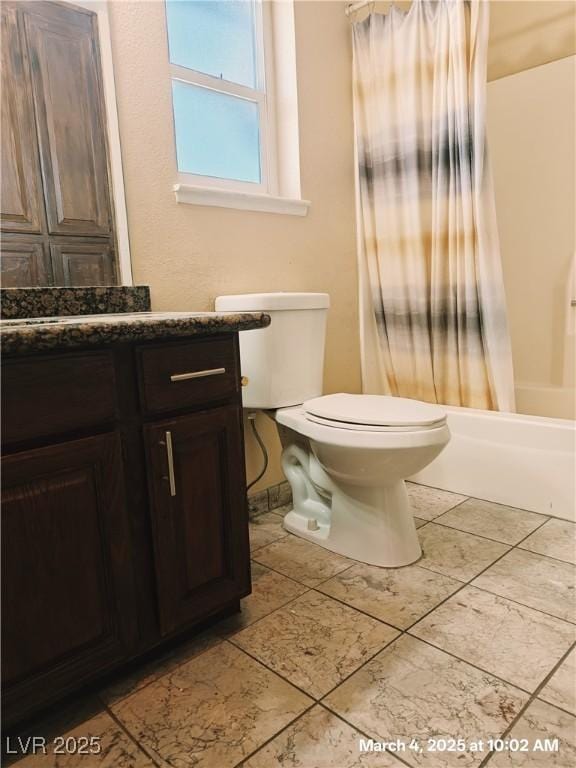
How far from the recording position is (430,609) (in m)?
1.28

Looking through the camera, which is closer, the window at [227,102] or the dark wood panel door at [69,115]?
the dark wood panel door at [69,115]

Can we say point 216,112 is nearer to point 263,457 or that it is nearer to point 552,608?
point 263,457

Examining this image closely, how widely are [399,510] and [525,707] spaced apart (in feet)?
2.00

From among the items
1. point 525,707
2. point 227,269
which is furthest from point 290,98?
point 525,707

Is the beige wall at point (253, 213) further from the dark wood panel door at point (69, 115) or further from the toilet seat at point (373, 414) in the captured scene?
the toilet seat at point (373, 414)

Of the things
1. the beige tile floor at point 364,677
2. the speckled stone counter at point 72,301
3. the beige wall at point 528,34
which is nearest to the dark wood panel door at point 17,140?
the speckled stone counter at point 72,301

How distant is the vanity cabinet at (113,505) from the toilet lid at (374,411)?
0.40m

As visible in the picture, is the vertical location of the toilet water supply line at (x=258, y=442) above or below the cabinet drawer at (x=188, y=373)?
below

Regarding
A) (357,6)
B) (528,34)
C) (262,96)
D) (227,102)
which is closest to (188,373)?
(227,102)

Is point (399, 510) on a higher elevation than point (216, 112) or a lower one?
lower

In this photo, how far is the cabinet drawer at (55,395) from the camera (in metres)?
0.80

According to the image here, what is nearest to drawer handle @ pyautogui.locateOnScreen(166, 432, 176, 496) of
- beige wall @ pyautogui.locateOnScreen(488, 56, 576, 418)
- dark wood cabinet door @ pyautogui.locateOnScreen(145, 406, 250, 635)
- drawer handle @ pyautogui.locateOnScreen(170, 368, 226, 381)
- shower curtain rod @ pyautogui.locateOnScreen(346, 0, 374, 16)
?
dark wood cabinet door @ pyautogui.locateOnScreen(145, 406, 250, 635)

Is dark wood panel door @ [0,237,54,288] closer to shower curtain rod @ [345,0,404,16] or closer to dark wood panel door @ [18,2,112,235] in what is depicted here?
dark wood panel door @ [18,2,112,235]

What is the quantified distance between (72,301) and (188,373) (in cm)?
49
